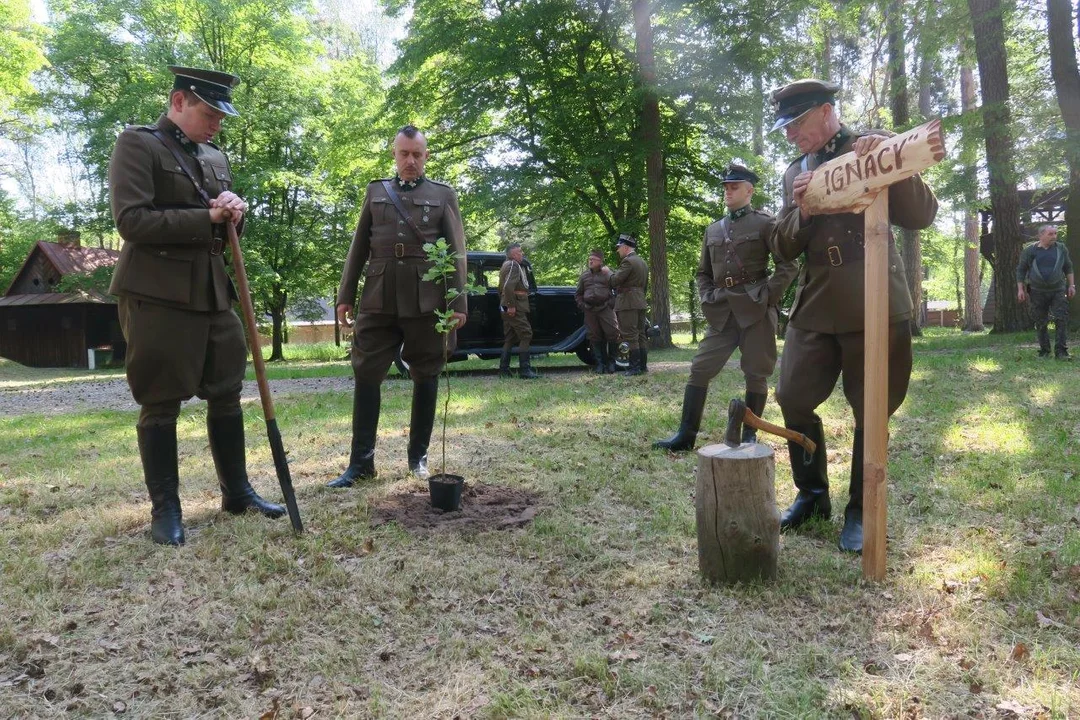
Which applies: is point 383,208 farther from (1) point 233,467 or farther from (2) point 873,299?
(2) point 873,299

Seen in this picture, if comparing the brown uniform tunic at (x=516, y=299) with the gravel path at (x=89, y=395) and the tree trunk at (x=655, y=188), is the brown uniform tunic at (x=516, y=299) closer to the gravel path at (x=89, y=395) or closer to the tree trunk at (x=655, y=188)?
the gravel path at (x=89, y=395)

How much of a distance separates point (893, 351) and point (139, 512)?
403cm

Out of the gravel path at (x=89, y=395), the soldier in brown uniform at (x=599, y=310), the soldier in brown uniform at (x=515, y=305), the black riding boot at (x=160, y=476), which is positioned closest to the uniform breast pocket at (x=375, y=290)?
the black riding boot at (x=160, y=476)

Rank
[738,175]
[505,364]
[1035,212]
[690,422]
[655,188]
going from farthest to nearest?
[1035,212], [655,188], [505,364], [690,422], [738,175]

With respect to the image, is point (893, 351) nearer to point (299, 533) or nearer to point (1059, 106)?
point (299, 533)

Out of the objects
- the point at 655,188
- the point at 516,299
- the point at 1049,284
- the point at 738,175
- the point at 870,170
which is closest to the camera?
the point at 870,170

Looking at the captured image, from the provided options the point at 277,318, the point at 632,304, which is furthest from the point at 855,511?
the point at 277,318

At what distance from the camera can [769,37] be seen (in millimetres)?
15148

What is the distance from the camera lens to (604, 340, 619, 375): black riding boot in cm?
1157

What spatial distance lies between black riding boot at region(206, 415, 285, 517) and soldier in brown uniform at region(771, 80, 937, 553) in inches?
113

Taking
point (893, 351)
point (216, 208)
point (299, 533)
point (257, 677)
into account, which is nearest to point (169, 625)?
point (257, 677)

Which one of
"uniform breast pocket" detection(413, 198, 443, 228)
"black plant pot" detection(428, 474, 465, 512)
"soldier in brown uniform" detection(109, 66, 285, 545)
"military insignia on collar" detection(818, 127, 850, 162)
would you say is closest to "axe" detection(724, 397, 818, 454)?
"military insignia on collar" detection(818, 127, 850, 162)

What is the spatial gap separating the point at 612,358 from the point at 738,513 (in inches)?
353

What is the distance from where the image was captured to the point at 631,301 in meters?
10.8
